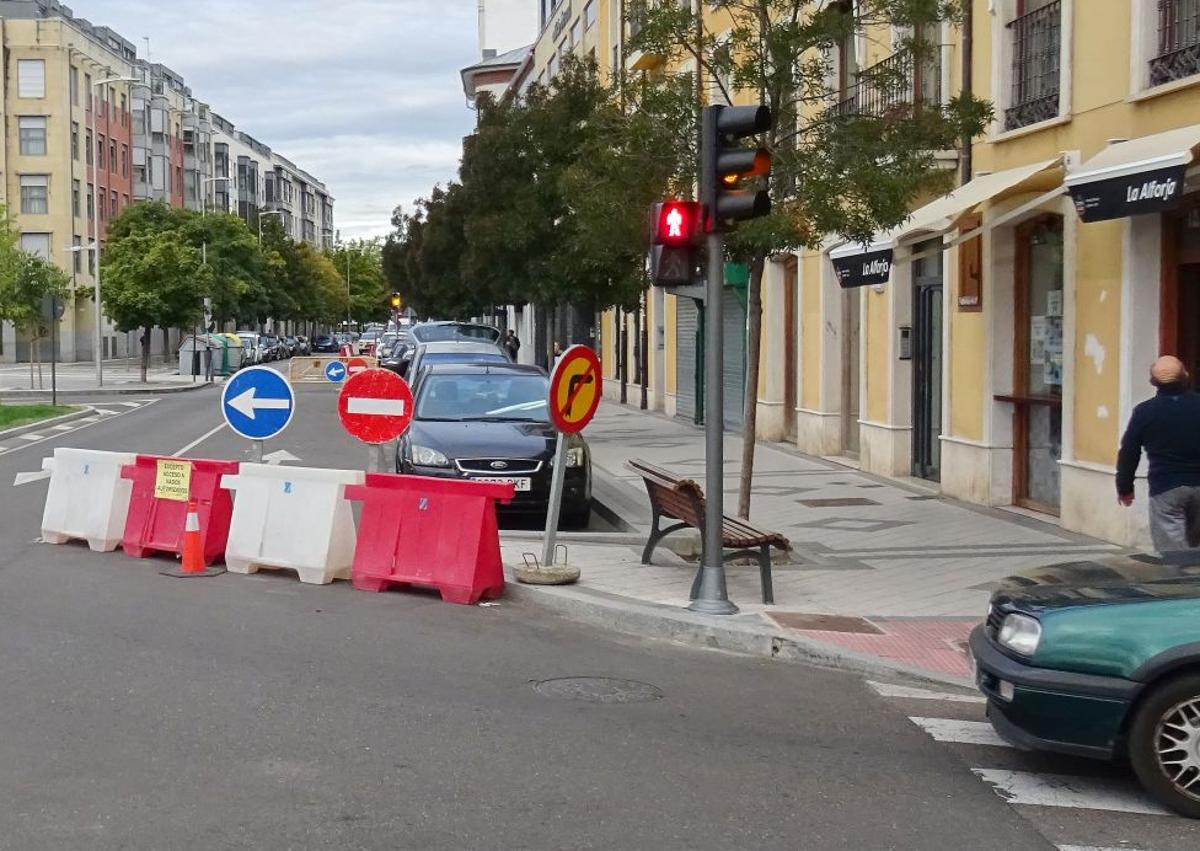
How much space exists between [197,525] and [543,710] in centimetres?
506

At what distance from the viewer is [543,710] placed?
6.82 metres

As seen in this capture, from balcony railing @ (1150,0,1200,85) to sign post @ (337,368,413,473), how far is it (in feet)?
21.8

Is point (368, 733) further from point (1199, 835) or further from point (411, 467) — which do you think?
point (411, 467)

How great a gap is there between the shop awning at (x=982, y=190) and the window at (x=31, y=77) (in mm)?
67744

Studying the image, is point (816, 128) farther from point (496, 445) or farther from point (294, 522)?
point (294, 522)

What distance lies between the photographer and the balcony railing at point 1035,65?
43.2 ft

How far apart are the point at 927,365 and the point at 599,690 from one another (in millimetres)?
10421

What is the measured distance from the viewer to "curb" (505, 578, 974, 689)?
7.80 metres

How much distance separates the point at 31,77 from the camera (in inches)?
2832

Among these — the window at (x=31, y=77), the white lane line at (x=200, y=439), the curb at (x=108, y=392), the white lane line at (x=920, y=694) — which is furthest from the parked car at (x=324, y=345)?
the white lane line at (x=920, y=694)

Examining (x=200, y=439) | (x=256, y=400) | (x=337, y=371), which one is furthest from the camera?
(x=200, y=439)

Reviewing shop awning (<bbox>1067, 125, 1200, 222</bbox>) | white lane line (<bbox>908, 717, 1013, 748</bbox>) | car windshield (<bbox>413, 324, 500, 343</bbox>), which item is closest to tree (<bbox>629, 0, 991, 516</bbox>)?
shop awning (<bbox>1067, 125, 1200, 222</bbox>)

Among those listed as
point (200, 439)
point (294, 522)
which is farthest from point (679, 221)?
point (200, 439)

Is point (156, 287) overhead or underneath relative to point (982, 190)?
overhead
